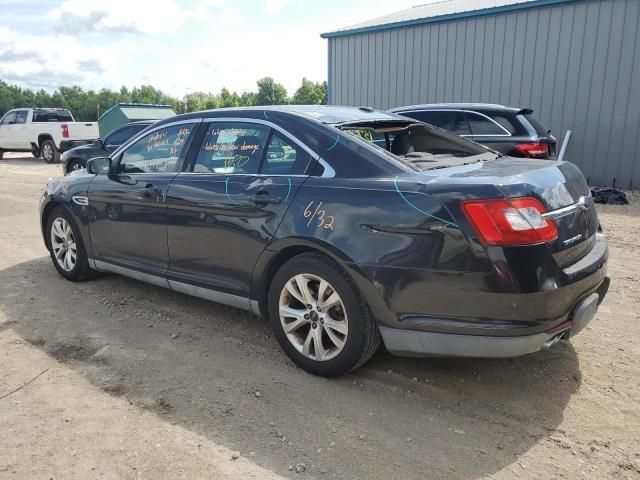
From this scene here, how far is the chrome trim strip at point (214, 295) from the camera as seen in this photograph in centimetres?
362

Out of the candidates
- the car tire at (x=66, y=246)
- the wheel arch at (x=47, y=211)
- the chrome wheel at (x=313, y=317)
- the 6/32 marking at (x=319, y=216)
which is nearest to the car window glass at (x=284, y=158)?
the 6/32 marking at (x=319, y=216)

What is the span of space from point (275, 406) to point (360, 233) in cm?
106

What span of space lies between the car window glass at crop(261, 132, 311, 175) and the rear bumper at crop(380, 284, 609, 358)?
111 cm

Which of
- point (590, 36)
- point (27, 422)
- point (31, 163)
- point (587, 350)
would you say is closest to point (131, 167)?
point (27, 422)

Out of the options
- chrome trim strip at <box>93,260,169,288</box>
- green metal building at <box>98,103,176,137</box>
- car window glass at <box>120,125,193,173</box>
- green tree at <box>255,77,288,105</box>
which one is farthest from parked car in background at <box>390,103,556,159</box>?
green tree at <box>255,77,288,105</box>

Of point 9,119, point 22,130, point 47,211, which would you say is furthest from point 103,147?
point 9,119

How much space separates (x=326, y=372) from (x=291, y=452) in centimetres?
69

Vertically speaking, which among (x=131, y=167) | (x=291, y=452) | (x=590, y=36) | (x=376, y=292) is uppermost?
(x=590, y=36)

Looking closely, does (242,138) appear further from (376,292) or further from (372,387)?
(372,387)

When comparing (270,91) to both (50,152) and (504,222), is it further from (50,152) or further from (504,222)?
(504,222)

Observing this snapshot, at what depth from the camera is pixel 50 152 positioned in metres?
19.5

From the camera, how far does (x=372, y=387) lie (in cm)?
318

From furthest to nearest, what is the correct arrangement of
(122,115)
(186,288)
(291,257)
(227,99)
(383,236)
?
(227,99)
(122,115)
(186,288)
(291,257)
(383,236)

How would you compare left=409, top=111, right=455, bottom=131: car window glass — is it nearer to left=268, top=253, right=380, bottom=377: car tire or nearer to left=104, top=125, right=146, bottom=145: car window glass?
left=268, top=253, right=380, bottom=377: car tire
